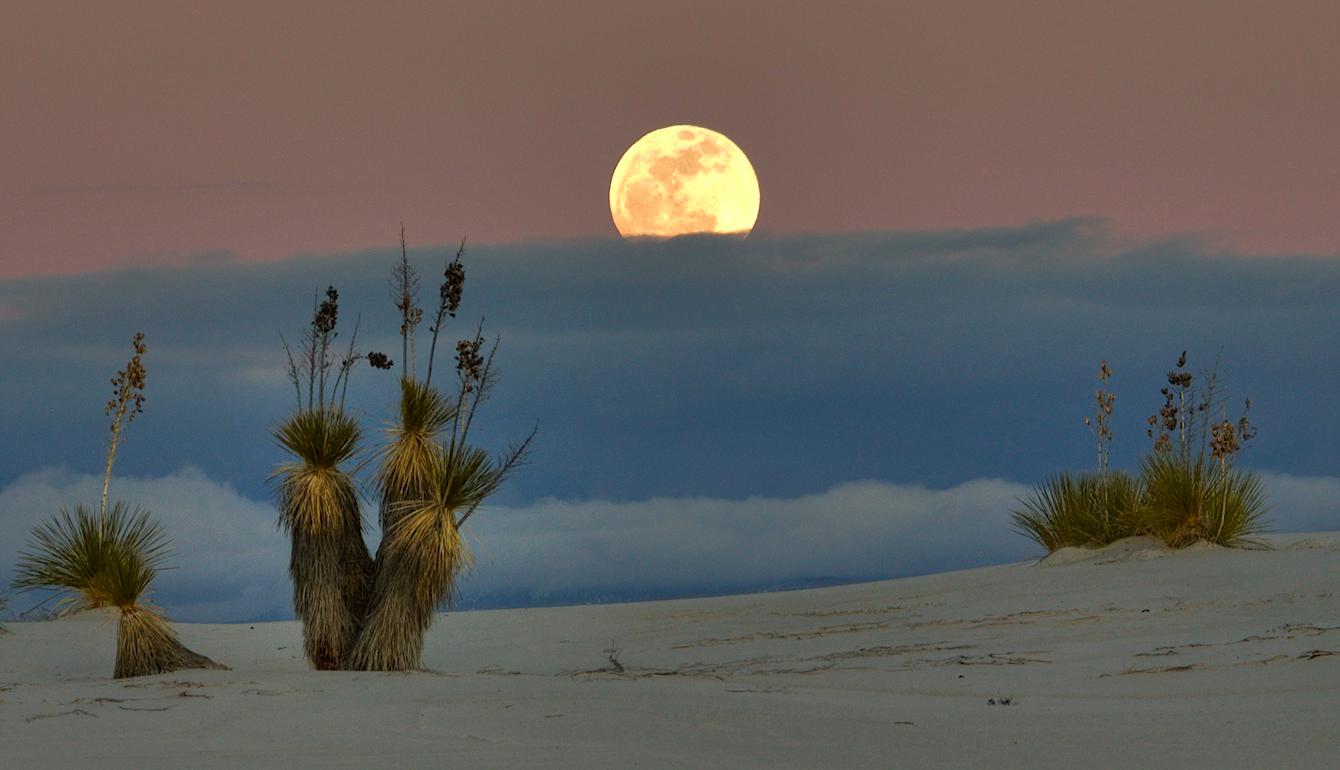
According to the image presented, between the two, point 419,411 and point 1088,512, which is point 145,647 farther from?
point 1088,512

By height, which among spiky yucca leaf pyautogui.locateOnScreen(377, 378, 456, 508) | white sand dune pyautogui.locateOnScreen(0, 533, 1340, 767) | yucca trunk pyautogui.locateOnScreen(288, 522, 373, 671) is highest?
spiky yucca leaf pyautogui.locateOnScreen(377, 378, 456, 508)

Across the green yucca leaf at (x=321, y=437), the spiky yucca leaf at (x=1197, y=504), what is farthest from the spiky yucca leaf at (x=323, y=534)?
the spiky yucca leaf at (x=1197, y=504)

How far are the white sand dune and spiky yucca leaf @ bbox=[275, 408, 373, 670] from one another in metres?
1.10

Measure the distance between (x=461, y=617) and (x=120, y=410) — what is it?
6.66 meters

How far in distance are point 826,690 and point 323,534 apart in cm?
469

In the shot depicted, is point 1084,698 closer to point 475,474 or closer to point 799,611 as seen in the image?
point 475,474

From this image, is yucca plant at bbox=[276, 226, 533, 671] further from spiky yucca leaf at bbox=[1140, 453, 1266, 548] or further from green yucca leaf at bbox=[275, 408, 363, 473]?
spiky yucca leaf at bbox=[1140, 453, 1266, 548]

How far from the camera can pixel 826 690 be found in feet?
34.0

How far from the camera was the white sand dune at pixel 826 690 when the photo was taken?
288 inches

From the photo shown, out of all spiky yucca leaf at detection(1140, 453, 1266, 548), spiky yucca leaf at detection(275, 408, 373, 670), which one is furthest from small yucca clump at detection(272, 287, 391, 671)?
spiky yucca leaf at detection(1140, 453, 1266, 548)

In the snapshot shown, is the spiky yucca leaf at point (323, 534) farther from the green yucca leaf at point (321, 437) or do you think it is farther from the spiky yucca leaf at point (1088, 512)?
the spiky yucca leaf at point (1088, 512)

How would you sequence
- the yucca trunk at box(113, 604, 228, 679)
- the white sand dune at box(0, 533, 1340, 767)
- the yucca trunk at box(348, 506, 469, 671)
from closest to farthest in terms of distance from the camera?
1. the white sand dune at box(0, 533, 1340, 767)
2. the yucca trunk at box(113, 604, 228, 679)
3. the yucca trunk at box(348, 506, 469, 671)

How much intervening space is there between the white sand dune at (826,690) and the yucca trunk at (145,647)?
79 cm

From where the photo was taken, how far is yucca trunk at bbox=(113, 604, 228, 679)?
11609 millimetres
